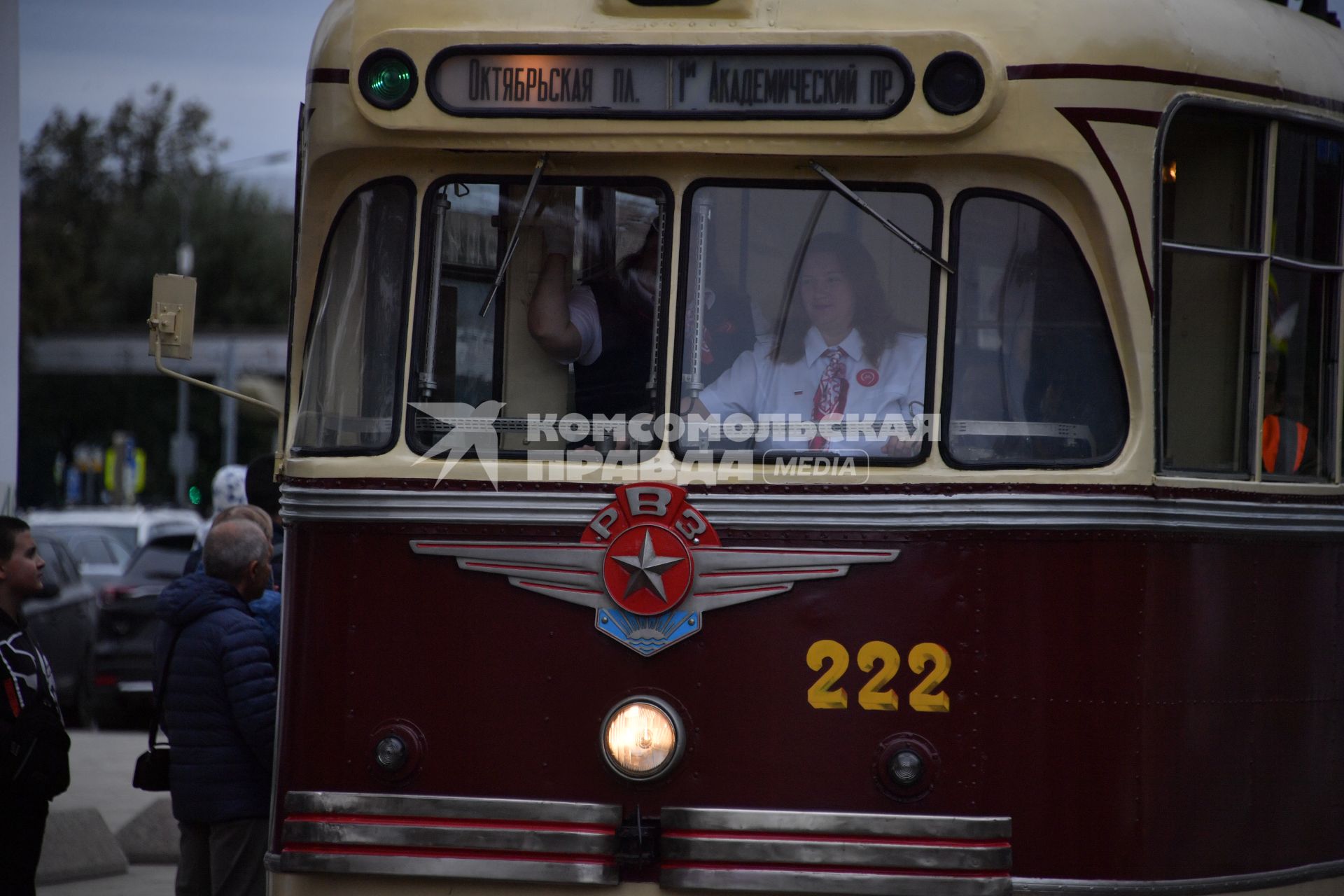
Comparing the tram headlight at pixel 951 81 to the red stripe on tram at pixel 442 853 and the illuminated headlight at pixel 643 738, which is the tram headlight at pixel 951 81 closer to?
the illuminated headlight at pixel 643 738

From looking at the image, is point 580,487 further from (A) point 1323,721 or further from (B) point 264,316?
(B) point 264,316

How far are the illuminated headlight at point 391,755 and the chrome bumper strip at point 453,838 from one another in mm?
78

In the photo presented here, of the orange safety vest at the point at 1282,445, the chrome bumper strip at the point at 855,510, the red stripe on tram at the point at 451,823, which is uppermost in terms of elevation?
the orange safety vest at the point at 1282,445

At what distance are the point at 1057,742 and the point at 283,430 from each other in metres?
2.33

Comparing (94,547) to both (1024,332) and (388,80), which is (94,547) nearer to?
(388,80)

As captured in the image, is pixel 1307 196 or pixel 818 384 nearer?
pixel 818 384

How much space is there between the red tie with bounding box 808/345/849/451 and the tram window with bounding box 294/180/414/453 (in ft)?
3.68

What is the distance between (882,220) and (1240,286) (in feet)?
3.35

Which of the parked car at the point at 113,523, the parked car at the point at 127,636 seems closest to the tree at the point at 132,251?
the parked car at the point at 113,523

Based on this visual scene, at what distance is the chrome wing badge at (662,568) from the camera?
174 inches

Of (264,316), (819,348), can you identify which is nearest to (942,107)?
(819,348)

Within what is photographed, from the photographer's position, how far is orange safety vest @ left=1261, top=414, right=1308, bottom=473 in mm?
4809

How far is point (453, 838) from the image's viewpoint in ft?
14.7

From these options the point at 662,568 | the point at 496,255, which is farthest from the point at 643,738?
the point at 496,255
